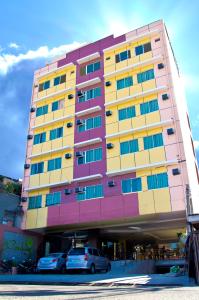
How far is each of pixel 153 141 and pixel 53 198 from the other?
10.7 metres

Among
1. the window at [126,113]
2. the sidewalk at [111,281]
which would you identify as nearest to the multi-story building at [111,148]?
the window at [126,113]

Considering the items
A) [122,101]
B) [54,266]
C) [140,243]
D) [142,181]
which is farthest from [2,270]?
[140,243]

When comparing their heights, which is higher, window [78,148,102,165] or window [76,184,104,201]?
window [78,148,102,165]

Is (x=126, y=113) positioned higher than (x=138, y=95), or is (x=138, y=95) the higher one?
(x=138, y=95)

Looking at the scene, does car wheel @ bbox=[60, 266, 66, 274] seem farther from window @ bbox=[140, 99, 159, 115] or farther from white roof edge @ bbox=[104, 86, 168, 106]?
white roof edge @ bbox=[104, 86, 168, 106]

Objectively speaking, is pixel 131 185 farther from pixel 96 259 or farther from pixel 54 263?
pixel 54 263

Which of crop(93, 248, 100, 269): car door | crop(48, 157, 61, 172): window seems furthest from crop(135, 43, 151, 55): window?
crop(93, 248, 100, 269): car door

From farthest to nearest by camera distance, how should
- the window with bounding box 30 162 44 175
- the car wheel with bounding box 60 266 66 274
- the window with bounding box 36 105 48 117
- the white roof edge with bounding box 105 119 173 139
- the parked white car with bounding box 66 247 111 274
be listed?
the window with bounding box 36 105 48 117 → the window with bounding box 30 162 44 175 → the white roof edge with bounding box 105 119 173 139 → the car wheel with bounding box 60 266 66 274 → the parked white car with bounding box 66 247 111 274

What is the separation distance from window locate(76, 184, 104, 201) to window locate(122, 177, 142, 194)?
2116 millimetres

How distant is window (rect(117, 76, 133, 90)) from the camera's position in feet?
99.3

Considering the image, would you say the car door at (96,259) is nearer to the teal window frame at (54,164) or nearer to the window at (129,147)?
the window at (129,147)

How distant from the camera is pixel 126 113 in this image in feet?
95.3

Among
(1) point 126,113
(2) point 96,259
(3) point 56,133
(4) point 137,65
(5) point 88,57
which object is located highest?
(5) point 88,57

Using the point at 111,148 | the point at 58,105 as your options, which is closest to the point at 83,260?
the point at 111,148
